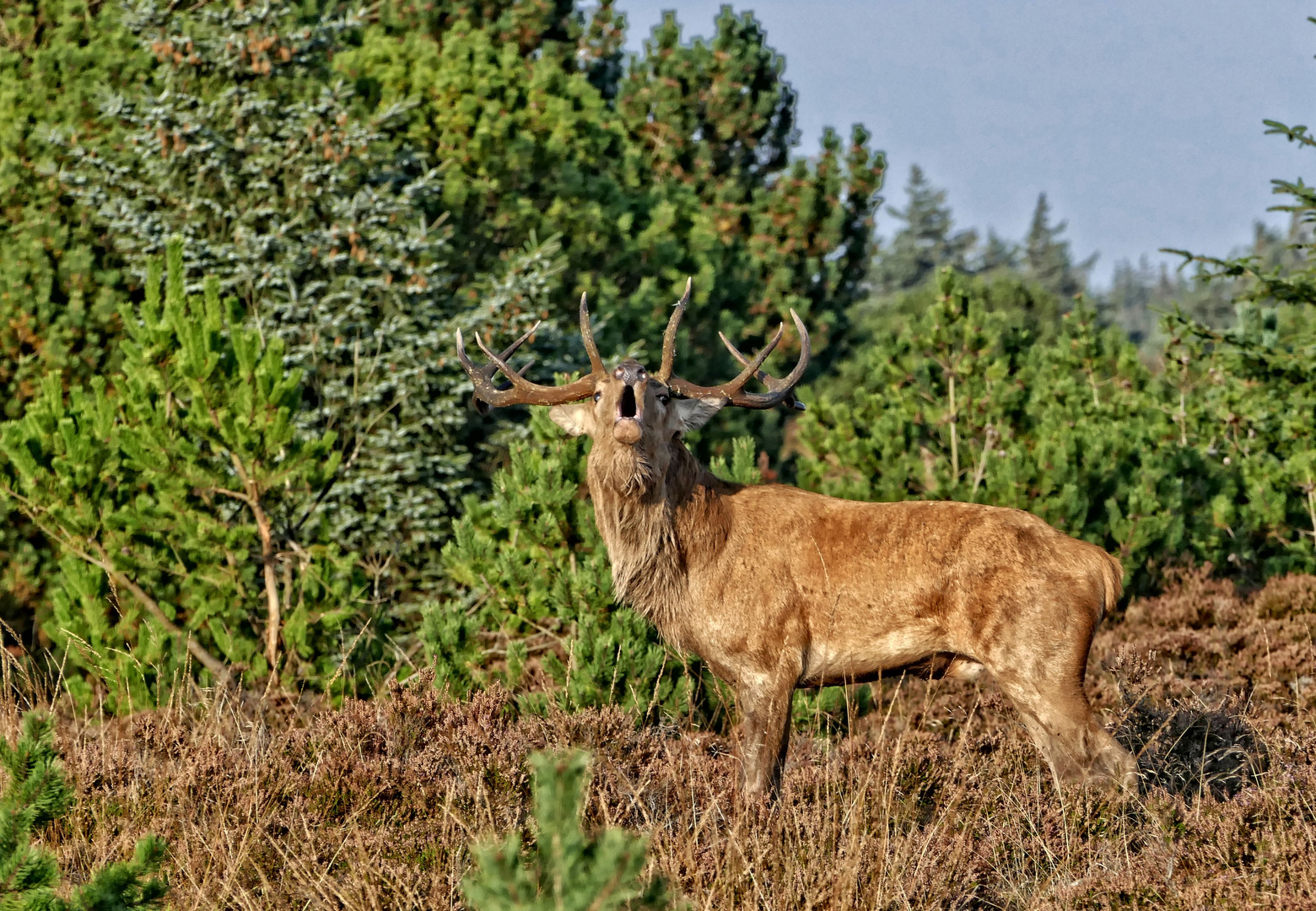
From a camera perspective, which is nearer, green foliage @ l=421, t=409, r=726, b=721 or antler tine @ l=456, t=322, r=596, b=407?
antler tine @ l=456, t=322, r=596, b=407

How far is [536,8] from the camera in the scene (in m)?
18.7

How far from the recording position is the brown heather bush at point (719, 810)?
4273 millimetres

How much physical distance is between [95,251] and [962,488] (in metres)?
8.07

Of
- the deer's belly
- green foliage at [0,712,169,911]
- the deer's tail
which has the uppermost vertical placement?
the deer's tail

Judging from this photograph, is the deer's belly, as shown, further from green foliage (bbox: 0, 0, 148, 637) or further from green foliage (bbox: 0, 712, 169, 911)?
green foliage (bbox: 0, 0, 148, 637)

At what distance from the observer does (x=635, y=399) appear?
18.8ft

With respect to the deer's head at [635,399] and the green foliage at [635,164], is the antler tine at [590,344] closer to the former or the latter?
the deer's head at [635,399]

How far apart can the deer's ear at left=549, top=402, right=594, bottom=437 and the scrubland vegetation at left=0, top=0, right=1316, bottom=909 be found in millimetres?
1052

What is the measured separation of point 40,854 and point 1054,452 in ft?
25.8

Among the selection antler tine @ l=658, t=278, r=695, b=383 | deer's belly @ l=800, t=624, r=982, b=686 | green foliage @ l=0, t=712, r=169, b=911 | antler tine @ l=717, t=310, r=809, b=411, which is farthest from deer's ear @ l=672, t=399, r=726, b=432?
green foliage @ l=0, t=712, r=169, b=911

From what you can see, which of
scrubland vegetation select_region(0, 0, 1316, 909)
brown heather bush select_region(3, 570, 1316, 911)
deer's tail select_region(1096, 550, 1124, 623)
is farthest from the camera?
deer's tail select_region(1096, 550, 1124, 623)

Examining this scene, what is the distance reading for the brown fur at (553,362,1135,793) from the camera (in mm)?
5520

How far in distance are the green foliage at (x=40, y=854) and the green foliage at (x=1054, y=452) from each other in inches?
288

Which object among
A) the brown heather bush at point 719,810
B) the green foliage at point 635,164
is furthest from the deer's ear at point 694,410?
the green foliage at point 635,164
